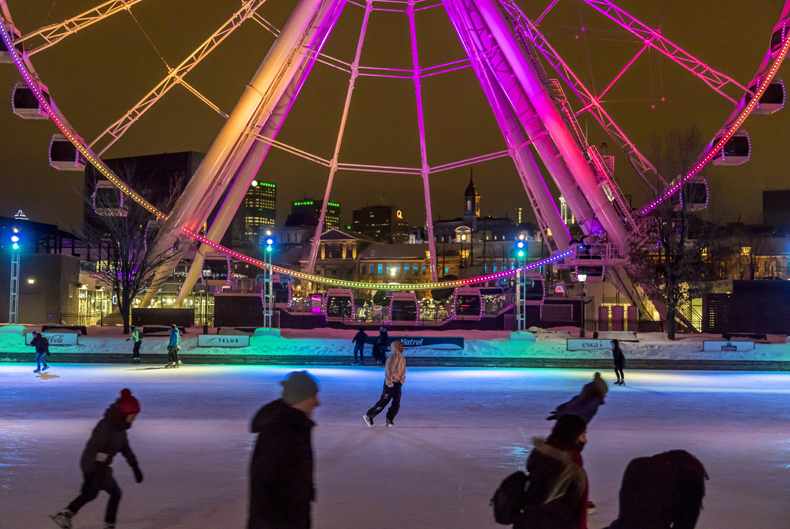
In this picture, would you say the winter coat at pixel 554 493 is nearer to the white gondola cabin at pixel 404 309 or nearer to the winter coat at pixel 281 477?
the winter coat at pixel 281 477

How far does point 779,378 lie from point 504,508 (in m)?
22.9

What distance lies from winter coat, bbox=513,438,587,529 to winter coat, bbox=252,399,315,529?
4.06 ft

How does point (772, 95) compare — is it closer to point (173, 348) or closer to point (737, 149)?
point (737, 149)

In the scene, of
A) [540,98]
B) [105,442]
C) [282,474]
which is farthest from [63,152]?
[282,474]

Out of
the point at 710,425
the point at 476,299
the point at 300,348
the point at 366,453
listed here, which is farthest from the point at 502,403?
the point at 476,299

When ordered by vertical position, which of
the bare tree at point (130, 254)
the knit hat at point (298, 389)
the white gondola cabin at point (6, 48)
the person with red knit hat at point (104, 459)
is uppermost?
the white gondola cabin at point (6, 48)

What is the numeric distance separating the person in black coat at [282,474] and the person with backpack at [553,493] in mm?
1244

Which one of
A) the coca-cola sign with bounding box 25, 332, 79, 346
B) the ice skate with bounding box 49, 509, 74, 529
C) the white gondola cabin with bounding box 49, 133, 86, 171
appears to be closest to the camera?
the ice skate with bounding box 49, 509, 74, 529

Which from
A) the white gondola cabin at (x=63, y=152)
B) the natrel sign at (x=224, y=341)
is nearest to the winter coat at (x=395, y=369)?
the natrel sign at (x=224, y=341)

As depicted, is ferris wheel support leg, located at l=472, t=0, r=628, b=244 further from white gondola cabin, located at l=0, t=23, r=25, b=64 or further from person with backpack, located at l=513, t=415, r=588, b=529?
person with backpack, located at l=513, t=415, r=588, b=529

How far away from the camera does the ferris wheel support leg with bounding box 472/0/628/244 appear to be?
32031mm

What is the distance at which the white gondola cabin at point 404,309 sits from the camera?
136 feet

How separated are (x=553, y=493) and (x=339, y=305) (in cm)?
3834

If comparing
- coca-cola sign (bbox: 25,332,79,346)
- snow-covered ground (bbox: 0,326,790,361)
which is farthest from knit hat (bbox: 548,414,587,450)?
coca-cola sign (bbox: 25,332,79,346)
